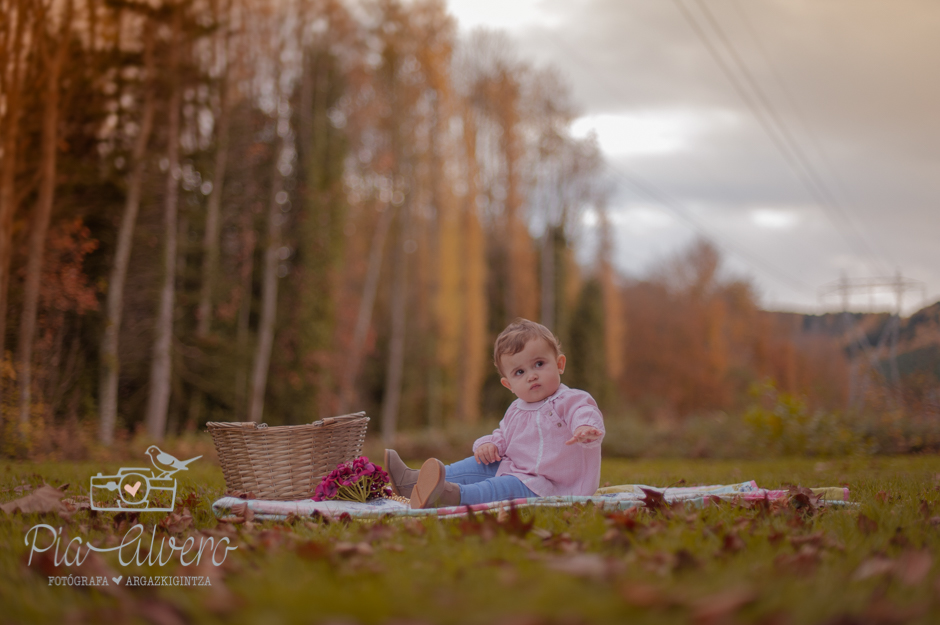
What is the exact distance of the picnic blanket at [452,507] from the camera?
124 inches

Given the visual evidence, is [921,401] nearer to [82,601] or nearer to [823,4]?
[823,4]

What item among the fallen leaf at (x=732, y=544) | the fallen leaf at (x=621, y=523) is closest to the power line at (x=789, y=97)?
the fallen leaf at (x=621, y=523)

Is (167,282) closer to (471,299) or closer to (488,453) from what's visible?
(488,453)

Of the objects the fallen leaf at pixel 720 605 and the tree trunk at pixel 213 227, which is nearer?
the fallen leaf at pixel 720 605

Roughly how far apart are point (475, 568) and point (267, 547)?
852 millimetres

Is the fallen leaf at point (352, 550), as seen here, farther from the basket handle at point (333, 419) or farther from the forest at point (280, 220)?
the forest at point (280, 220)

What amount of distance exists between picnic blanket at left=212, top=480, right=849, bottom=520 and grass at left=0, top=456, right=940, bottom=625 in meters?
0.15

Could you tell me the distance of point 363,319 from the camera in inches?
720

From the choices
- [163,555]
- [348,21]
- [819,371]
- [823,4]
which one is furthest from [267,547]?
[819,371]

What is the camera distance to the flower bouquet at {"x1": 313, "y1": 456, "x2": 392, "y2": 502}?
3670 mm

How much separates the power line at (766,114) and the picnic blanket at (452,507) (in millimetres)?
9383

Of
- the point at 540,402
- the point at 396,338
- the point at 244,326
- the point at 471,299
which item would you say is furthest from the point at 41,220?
the point at 471,299

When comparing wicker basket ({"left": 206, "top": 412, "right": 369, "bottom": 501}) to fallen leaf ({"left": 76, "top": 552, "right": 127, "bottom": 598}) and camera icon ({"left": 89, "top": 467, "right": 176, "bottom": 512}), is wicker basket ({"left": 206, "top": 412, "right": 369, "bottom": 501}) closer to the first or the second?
camera icon ({"left": 89, "top": 467, "right": 176, "bottom": 512})

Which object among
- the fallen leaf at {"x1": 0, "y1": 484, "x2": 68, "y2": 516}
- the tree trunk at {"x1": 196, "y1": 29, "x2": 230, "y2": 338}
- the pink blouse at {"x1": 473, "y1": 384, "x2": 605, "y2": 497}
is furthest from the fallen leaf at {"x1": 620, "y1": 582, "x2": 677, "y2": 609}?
the tree trunk at {"x1": 196, "y1": 29, "x2": 230, "y2": 338}
